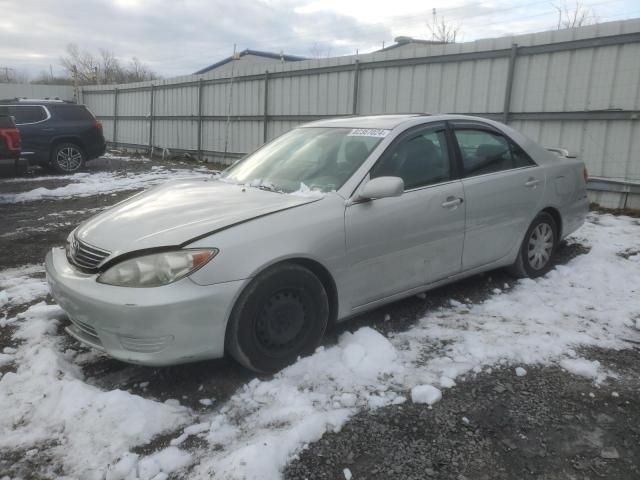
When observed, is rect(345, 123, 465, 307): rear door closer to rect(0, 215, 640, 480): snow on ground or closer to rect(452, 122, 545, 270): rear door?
rect(452, 122, 545, 270): rear door

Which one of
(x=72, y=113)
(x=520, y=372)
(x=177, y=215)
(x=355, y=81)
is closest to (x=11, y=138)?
(x=72, y=113)

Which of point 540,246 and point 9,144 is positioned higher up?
point 9,144

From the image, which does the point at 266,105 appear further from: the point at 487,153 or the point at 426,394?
the point at 426,394

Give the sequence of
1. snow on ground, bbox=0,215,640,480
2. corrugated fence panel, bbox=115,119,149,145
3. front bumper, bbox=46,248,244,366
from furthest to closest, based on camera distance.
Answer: corrugated fence panel, bbox=115,119,149,145, front bumper, bbox=46,248,244,366, snow on ground, bbox=0,215,640,480

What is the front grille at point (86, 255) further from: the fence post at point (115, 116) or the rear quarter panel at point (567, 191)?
the fence post at point (115, 116)

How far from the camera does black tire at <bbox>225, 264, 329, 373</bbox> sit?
112 inches

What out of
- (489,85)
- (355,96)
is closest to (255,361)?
(489,85)

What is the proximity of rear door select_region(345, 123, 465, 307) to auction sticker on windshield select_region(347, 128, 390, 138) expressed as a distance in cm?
12

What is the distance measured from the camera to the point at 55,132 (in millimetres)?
13156

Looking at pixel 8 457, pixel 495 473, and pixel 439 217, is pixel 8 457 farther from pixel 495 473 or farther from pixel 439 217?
pixel 439 217

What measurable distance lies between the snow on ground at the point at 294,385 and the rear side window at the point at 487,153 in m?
1.09

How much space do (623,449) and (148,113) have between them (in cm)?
1890

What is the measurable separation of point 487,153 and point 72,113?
12.5 m

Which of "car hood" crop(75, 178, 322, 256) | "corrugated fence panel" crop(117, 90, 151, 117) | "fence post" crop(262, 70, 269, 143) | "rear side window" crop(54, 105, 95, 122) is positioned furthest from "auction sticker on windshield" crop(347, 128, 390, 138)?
"corrugated fence panel" crop(117, 90, 151, 117)
